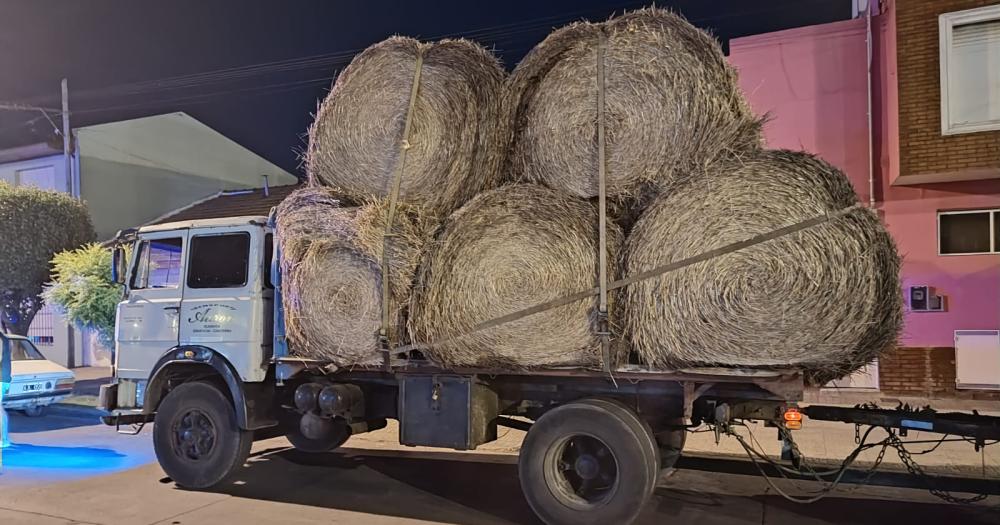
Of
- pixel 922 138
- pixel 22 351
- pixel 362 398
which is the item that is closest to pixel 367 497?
pixel 362 398

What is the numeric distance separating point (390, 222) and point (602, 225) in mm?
1692

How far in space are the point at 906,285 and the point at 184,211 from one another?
17.3 metres

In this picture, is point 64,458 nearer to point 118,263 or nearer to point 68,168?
point 118,263

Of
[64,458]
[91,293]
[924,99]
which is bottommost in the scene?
[64,458]

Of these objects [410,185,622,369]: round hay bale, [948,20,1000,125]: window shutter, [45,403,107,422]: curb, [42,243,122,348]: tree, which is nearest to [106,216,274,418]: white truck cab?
[410,185,622,369]: round hay bale

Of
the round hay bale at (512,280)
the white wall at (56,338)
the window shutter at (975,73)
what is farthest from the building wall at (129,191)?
the window shutter at (975,73)

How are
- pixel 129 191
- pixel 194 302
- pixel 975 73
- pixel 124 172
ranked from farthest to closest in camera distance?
pixel 129 191, pixel 124 172, pixel 975 73, pixel 194 302

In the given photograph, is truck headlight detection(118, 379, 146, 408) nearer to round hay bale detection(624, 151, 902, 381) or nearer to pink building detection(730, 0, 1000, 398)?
round hay bale detection(624, 151, 902, 381)

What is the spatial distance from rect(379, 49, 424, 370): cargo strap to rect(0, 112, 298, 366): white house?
13201 mm

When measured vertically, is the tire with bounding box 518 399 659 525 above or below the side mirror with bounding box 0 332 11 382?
below

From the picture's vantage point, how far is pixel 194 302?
6723 mm

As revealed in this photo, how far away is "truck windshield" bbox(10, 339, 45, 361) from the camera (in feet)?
35.6

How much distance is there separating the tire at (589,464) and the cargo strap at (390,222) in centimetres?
134

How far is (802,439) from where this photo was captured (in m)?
8.44
